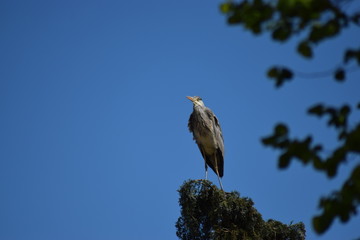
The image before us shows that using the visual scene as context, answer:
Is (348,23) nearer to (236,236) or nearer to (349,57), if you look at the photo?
(349,57)

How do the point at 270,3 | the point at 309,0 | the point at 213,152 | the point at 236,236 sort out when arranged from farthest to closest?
the point at 213,152, the point at 236,236, the point at 270,3, the point at 309,0

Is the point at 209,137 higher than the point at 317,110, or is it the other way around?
the point at 209,137

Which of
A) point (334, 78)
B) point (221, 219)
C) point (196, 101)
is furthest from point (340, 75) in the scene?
point (196, 101)

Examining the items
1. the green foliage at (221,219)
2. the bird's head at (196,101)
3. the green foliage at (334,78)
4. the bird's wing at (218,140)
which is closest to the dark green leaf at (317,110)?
the green foliage at (334,78)

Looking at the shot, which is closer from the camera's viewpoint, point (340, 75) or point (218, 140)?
point (340, 75)

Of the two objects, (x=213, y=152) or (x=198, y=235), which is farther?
(x=213, y=152)

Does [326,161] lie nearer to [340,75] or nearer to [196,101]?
[340,75]

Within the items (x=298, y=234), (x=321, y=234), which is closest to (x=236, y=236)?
(x=298, y=234)

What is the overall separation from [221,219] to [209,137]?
126 inches

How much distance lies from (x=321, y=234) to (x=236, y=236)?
5315 mm

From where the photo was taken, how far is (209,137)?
1055cm

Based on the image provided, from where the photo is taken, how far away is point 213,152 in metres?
10.7

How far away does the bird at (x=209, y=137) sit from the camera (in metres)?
10.6

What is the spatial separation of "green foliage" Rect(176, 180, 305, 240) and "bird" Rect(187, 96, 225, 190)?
2.46 meters
